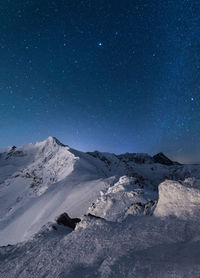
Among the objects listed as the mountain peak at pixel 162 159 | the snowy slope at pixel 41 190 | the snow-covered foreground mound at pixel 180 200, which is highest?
the mountain peak at pixel 162 159

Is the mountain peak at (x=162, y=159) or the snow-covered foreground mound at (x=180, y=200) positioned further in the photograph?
the mountain peak at (x=162, y=159)

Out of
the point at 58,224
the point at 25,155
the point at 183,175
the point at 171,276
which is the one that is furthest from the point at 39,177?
the point at 183,175

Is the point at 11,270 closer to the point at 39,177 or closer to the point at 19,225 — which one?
the point at 19,225

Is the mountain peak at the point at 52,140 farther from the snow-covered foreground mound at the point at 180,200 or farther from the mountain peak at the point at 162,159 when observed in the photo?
the mountain peak at the point at 162,159

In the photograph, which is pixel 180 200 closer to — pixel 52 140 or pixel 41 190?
pixel 41 190

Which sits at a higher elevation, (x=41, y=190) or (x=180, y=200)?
(x=180, y=200)

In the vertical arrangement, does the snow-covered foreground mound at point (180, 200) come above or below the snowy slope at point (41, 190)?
above

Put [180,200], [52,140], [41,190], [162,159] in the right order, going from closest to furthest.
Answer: [180,200] < [41,190] < [52,140] < [162,159]

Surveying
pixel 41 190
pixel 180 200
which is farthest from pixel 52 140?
pixel 180 200

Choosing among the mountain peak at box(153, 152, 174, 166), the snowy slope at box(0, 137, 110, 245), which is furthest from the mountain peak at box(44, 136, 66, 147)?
the mountain peak at box(153, 152, 174, 166)

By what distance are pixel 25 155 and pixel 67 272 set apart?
61.4 metres

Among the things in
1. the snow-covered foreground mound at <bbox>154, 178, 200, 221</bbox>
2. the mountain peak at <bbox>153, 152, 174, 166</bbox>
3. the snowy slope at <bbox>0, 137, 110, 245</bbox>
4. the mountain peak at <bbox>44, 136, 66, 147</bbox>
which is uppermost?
the mountain peak at <bbox>153, 152, 174, 166</bbox>

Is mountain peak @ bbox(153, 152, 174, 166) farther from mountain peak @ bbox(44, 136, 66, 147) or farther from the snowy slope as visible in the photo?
the snowy slope

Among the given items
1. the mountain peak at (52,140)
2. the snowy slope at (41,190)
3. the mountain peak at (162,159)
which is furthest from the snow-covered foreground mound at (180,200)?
the mountain peak at (162,159)
